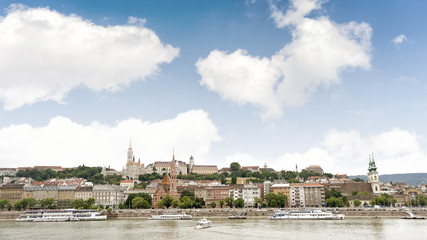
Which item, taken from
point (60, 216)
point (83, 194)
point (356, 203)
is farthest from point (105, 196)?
point (356, 203)

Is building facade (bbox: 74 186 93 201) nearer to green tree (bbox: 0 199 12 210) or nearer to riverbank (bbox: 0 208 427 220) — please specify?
green tree (bbox: 0 199 12 210)

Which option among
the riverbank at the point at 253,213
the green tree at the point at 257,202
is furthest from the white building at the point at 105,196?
the green tree at the point at 257,202

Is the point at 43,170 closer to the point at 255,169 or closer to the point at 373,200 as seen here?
the point at 255,169

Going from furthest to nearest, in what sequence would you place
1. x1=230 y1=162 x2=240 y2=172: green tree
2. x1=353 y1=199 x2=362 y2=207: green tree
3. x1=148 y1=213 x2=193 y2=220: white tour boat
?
x1=230 y1=162 x2=240 y2=172: green tree < x1=353 y1=199 x2=362 y2=207: green tree < x1=148 y1=213 x2=193 y2=220: white tour boat

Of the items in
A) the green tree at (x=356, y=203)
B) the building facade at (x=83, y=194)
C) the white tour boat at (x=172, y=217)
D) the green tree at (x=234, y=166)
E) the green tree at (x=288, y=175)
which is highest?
the green tree at (x=234, y=166)

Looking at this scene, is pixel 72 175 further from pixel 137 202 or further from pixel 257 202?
pixel 257 202

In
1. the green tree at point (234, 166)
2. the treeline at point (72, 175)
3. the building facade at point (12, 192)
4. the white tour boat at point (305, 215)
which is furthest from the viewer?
the green tree at point (234, 166)

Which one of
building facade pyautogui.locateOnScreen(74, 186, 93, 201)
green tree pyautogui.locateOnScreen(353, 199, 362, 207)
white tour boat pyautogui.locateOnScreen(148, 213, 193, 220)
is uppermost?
building facade pyautogui.locateOnScreen(74, 186, 93, 201)

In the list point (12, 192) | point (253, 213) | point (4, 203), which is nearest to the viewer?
point (253, 213)

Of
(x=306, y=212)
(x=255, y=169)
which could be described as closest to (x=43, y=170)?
(x=255, y=169)

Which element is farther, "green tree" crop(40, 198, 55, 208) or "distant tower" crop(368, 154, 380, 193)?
"distant tower" crop(368, 154, 380, 193)

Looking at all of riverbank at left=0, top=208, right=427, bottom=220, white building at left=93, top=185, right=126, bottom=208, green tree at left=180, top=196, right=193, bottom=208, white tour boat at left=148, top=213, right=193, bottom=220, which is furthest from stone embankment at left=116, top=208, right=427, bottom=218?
white building at left=93, top=185, right=126, bottom=208

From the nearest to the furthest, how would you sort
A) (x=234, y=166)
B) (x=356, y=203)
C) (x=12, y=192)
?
1. (x=356, y=203)
2. (x=12, y=192)
3. (x=234, y=166)

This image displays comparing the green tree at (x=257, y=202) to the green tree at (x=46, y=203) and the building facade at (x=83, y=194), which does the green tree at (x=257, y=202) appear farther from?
the green tree at (x=46, y=203)
